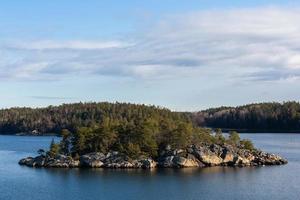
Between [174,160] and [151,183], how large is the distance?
18733mm

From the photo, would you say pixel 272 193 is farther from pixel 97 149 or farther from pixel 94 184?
pixel 97 149

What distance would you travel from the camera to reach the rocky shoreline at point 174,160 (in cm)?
8794

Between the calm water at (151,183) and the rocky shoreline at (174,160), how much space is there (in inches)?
161

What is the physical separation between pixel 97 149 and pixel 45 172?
12.4 m

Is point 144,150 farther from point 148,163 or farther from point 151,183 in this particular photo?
point 151,183

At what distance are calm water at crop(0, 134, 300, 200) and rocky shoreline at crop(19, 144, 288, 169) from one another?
4101mm

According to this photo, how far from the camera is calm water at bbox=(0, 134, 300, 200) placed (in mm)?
62125

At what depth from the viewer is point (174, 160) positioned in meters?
88.9

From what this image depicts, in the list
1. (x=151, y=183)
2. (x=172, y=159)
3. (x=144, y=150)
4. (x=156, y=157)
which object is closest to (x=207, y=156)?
(x=172, y=159)

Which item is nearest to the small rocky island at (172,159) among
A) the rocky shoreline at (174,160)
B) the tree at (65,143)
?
the rocky shoreline at (174,160)

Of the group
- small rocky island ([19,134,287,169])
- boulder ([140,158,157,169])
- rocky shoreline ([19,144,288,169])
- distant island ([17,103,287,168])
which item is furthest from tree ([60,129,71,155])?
boulder ([140,158,157,169])

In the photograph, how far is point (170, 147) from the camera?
304 ft

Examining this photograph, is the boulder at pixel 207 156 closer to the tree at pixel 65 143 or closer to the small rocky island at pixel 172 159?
the small rocky island at pixel 172 159

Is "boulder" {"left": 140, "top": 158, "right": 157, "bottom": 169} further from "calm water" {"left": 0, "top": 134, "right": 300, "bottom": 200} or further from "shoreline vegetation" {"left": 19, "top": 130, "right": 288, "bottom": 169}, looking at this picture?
"calm water" {"left": 0, "top": 134, "right": 300, "bottom": 200}
